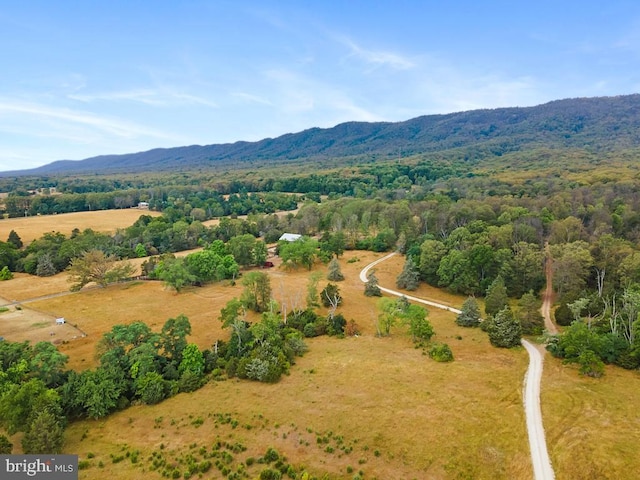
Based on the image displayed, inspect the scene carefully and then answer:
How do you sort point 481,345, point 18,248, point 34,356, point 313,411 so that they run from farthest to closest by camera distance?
1. point 18,248
2. point 481,345
3. point 34,356
4. point 313,411

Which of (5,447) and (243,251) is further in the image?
(243,251)

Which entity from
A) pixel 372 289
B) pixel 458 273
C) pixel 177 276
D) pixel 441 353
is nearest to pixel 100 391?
pixel 441 353

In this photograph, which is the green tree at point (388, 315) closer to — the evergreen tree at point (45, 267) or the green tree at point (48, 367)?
the green tree at point (48, 367)

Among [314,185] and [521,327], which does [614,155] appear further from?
[521,327]

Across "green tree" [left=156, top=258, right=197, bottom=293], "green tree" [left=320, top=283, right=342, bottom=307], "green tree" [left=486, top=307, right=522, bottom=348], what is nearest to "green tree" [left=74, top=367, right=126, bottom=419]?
"green tree" [left=320, top=283, right=342, bottom=307]

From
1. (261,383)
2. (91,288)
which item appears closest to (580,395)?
(261,383)

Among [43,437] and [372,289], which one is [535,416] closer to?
[372,289]

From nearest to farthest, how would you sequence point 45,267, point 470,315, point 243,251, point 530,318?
point 530,318 → point 470,315 → point 45,267 → point 243,251
